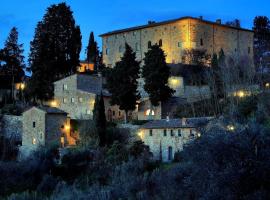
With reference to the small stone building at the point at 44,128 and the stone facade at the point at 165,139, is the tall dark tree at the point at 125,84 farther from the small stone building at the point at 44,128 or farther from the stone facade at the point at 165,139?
the small stone building at the point at 44,128

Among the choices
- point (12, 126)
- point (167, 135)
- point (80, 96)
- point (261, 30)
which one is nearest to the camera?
point (167, 135)

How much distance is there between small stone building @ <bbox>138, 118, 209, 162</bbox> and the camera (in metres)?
32.4

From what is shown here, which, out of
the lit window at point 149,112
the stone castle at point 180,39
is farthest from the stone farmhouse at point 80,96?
the stone castle at point 180,39

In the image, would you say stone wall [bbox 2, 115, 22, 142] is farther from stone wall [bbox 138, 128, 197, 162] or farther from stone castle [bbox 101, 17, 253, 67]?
stone castle [bbox 101, 17, 253, 67]

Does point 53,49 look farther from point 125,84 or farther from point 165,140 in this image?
point 165,140

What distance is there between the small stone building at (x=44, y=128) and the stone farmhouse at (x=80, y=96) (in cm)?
438

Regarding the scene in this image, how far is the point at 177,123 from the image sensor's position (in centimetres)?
3341

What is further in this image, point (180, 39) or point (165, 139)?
point (180, 39)

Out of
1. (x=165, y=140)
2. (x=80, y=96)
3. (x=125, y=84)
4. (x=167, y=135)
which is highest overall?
(x=125, y=84)

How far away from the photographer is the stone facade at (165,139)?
32531 mm

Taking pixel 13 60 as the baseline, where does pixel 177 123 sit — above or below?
below

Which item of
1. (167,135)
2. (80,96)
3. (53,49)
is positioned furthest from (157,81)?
(53,49)

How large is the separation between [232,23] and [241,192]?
188 ft

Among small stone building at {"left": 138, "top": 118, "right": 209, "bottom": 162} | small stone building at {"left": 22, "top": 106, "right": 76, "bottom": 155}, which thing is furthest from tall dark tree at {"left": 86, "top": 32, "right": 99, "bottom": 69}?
small stone building at {"left": 138, "top": 118, "right": 209, "bottom": 162}
